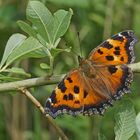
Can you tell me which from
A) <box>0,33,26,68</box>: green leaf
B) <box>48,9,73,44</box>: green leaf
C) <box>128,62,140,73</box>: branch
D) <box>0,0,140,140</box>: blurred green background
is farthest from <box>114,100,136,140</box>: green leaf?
<box>0,0,140,140</box>: blurred green background

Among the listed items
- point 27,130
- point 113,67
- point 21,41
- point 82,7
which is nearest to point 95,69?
point 113,67

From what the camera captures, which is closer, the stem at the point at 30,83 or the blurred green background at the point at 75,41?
the stem at the point at 30,83

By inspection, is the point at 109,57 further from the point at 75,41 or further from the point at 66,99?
the point at 75,41

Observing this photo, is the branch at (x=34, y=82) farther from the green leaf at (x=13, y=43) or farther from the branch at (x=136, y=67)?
the green leaf at (x=13, y=43)

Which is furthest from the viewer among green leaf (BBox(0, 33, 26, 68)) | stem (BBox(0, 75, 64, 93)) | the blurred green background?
the blurred green background

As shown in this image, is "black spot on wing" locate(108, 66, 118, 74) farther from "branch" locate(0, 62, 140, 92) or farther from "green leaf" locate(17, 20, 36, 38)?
"green leaf" locate(17, 20, 36, 38)

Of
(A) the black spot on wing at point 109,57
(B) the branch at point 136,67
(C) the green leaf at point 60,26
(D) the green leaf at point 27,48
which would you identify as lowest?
(B) the branch at point 136,67

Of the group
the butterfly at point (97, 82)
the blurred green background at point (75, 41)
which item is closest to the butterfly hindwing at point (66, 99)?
the butterfly at point (97, 82)
